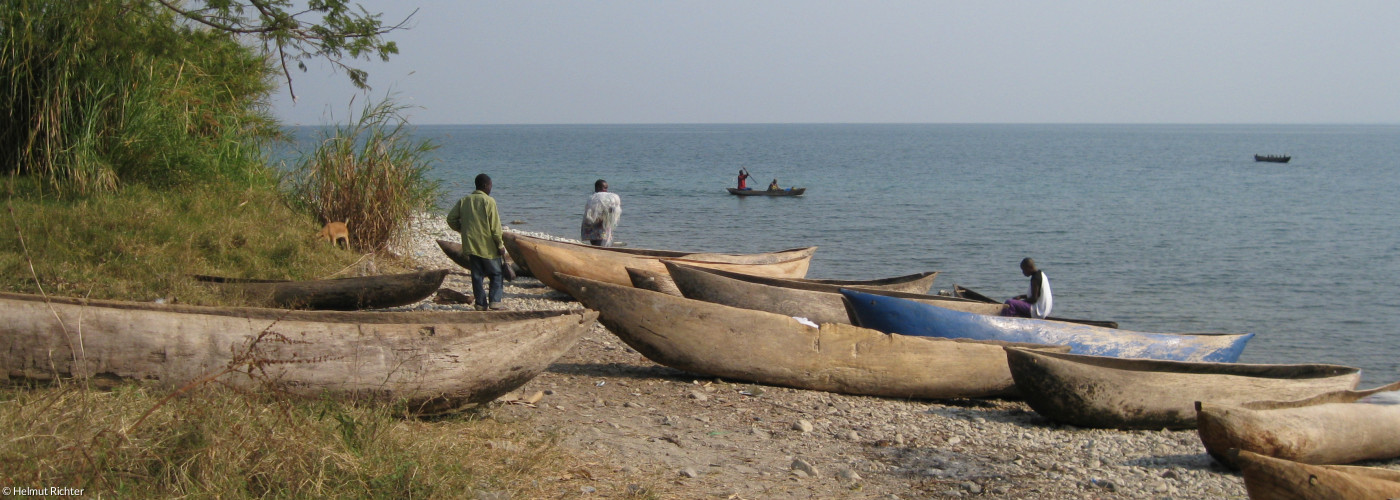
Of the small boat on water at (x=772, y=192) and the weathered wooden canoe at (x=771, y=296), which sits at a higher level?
the weathered wooden canoe at (x=771, y=296)

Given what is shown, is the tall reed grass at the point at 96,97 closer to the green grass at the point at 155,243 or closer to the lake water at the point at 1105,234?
the green grass at the point at 155,243

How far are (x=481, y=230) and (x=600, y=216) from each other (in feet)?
13.1

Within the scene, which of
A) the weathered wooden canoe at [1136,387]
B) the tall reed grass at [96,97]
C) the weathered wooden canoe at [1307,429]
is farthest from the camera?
the tall reed grass at [96,97]

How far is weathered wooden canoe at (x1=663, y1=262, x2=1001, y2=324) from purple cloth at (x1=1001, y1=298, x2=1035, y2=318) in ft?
0.33

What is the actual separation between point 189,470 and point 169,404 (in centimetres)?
66

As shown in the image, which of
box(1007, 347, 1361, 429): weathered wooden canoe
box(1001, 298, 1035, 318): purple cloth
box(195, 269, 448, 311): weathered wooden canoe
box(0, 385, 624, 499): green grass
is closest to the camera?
box(0, 385, 624, 499): green grass

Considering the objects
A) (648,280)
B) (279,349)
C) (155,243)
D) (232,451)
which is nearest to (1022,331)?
(648,280)

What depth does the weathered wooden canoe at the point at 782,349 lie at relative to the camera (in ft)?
25.3

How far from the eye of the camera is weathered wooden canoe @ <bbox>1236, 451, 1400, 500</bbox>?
15.2 feet

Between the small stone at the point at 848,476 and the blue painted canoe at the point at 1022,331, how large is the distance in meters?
3.57

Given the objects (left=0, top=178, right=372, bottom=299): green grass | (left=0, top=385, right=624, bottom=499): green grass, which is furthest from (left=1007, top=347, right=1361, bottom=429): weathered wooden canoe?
(left=0, top=178, right=372, bottom=299): green grass

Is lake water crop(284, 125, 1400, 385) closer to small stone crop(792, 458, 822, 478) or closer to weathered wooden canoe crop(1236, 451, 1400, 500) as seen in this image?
weathered wooden canoe crop(1236, 451, 1400, 500)

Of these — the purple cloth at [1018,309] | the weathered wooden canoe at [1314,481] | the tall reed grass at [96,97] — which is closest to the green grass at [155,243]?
the tall reed grass at [96,97]

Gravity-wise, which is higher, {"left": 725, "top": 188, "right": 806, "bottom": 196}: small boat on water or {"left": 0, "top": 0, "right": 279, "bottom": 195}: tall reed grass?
{"left": 0, "top": 0, "right": 279, "bottom": 195}: tall reed grass
